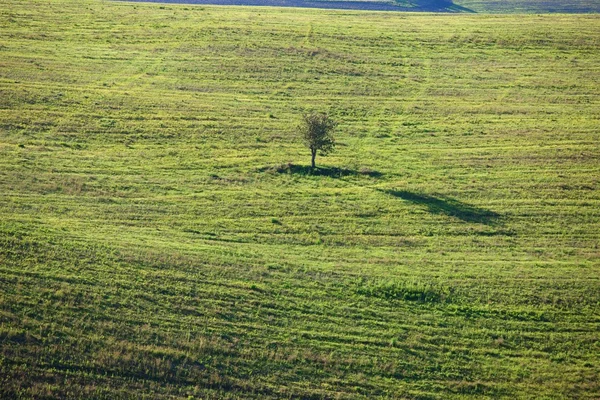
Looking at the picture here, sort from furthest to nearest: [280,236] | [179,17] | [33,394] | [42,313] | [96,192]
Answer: [179,17], [96,192], [280,236], [42,313], [33,394]

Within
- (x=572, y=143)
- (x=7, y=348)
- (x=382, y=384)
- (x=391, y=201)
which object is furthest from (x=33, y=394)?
(x=572, y=143)

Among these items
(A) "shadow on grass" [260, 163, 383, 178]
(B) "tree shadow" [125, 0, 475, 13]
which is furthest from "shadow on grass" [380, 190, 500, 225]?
(B) "tree shadow" [125, 0, 475, 13]

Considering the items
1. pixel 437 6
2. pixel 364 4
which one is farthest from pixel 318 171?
pixel 437 6

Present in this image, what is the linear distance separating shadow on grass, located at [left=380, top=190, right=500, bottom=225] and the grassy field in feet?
0.67

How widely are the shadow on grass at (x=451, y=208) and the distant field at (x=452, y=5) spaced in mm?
83138

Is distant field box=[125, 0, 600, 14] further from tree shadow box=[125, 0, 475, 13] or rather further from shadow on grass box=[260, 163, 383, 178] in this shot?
shadow on grass box=[260, 163, 383, 178]

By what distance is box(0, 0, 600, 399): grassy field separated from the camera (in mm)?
29484

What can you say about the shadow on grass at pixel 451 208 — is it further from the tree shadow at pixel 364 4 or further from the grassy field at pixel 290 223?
the tree shadow at pixel 364 4

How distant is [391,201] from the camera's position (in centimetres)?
4706

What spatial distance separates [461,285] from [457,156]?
879 inches

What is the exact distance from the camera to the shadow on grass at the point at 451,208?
44.7 meters

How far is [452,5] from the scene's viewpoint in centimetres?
15050

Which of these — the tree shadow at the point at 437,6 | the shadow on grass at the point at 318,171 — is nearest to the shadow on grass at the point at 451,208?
the shadow on grass at the point at 318,171

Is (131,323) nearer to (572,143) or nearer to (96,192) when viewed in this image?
(96,192)
